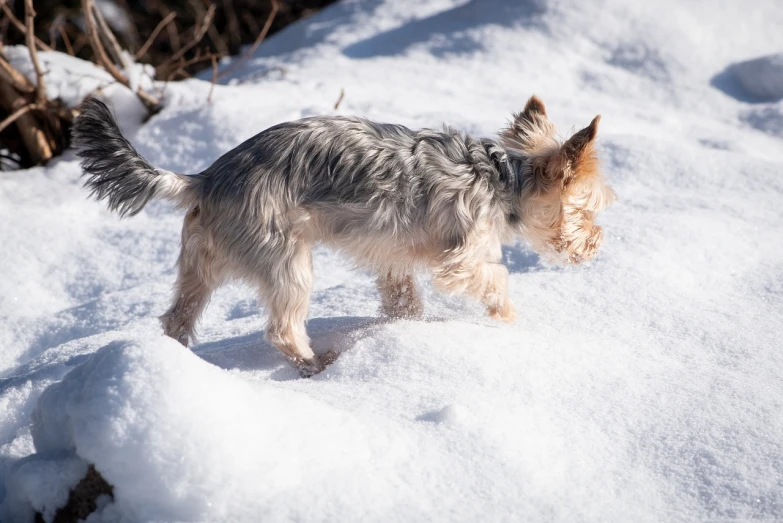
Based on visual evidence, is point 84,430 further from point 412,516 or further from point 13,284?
point 13,284

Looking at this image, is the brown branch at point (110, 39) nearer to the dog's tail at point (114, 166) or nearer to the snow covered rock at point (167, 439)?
the dog's tail at point (114, 166)

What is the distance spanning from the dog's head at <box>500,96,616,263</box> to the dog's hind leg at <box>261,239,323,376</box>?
1111 millimetres

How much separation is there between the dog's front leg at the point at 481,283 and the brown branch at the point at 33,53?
153 inches

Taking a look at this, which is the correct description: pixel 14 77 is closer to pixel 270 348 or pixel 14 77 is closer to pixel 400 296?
pixel 270 348

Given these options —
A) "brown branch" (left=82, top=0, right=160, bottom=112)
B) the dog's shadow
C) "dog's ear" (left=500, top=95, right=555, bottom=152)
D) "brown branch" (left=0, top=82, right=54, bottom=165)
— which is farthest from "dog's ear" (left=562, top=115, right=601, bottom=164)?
"brown branch" (left=0, top=82, right=54, bottom=165)

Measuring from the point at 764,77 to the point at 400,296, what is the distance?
15.6ft

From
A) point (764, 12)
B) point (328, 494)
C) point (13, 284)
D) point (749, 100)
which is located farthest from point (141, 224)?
point (764, 12)

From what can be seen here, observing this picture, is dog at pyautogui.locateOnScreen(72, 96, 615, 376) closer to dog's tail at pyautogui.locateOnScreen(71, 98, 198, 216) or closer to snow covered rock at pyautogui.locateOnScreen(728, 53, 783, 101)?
dog's tail at pyautogui.locateOnScreen(71, 98, 198, 216)

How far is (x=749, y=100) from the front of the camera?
6715 millimetres

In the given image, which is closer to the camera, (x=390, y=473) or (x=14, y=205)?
(x=390, y=473)

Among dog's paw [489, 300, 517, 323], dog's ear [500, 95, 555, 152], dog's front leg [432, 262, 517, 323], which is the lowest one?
dog's paw [489, 300, 517, 323]

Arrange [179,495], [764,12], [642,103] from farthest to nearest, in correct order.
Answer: [764,12] < [642,103] < [179,495]

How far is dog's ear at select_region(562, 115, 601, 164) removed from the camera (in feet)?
11.0

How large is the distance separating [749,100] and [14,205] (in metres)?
6.09
